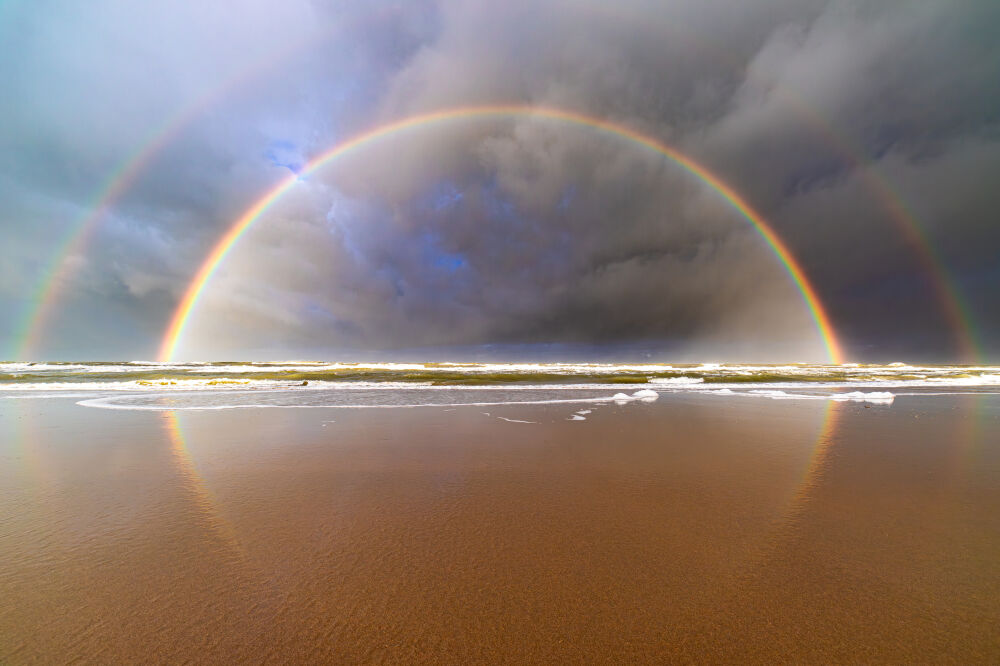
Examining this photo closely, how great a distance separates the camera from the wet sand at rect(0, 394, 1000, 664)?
378 centimetres

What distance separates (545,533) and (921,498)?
6.68m

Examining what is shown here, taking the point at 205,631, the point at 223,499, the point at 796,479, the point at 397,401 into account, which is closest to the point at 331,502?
the point at 223,499

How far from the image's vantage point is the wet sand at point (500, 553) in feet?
12.4

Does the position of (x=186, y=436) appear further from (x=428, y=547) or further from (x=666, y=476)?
(x=666, y=476)

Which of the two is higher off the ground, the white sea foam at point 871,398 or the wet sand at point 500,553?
the wet sand at point 500,553

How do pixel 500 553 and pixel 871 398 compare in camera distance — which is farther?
pixel 871 398

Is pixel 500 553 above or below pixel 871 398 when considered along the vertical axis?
above

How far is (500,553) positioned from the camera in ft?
18.1

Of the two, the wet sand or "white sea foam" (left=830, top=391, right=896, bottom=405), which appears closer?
the wet sand

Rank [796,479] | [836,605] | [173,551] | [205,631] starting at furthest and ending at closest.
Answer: [796,479]
[173,551]
[836,605]
[205,631]

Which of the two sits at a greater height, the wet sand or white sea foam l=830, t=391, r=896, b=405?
the wet sand

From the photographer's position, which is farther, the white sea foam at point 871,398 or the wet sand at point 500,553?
the white sea foam at point 871,398

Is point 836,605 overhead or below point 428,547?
below

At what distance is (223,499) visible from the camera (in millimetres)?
7695
